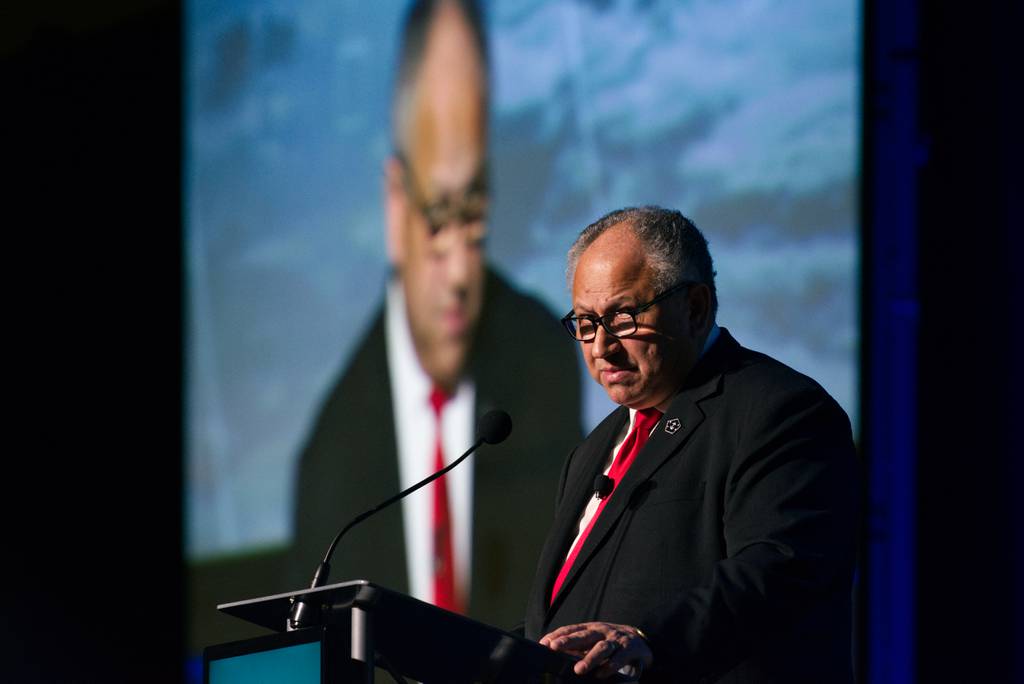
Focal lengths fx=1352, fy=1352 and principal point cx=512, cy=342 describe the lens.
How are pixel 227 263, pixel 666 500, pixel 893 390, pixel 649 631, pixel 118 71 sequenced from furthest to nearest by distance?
pixel 118 71 < pixel 227 263 < pixel 893 390 < pixel 666 500 < pixel 649 631

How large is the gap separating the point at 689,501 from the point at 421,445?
222cm

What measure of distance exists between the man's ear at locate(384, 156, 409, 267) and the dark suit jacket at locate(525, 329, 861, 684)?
221cm

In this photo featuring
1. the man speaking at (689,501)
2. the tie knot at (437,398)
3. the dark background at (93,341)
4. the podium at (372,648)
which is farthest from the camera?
the dark background at (93,341)

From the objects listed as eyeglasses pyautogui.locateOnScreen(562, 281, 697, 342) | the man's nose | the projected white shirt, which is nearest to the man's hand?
eyeglasses pyautogui.locateOnScreen(562, 281, 697, 342)

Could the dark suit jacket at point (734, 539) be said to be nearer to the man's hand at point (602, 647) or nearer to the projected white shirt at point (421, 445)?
the man's hand at point (602, 647)

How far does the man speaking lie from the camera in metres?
2.11

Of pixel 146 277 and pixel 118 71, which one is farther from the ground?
pixel 118 71

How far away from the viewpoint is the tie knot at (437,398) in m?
4.47

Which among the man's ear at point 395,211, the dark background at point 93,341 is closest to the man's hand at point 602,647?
the man's ear at point 395,211

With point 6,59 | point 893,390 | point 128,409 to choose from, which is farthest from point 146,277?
point 893,390

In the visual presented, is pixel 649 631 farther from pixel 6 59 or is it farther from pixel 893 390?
pixel 6 59

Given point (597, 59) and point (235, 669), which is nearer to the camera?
point (235, 669)

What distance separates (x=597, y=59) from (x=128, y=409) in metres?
2.36

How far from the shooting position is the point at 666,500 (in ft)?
7.81
